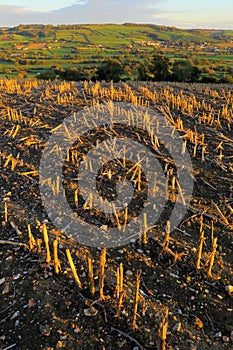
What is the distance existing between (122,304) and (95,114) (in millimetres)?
8572

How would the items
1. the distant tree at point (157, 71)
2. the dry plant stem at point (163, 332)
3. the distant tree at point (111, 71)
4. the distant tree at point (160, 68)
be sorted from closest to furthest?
the dry plant stem at point (163, 332) < the distant tree at point (157, 71) < the distant tree at point (160, 68) < the distant tree at point (111, 71)

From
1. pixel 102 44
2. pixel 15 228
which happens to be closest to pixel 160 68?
pixel 15 228

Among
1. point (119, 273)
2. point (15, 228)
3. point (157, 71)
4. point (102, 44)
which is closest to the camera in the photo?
point (119, 273)

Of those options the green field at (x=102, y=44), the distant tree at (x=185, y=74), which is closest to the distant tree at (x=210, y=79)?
the distant tree at (x=185, y=74)

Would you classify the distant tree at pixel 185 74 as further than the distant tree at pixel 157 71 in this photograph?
Yes

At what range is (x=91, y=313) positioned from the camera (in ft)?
14.5

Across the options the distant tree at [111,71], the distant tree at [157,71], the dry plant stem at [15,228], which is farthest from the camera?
the distant tree at [111,71]

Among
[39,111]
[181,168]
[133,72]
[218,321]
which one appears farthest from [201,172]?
[133,72]

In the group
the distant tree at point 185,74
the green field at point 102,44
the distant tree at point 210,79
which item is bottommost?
the distant tree at point 210,79

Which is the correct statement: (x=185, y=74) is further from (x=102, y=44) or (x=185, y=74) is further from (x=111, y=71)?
(x=102, y=44)

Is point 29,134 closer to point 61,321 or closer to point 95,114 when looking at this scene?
point 95,114

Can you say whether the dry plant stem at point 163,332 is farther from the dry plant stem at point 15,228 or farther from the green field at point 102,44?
the green field at point 102,44

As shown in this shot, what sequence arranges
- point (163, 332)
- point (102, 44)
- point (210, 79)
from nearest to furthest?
point (163, 332) < point (210, 79) < point (102, 44)

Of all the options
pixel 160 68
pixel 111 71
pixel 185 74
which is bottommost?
pixel 185 74
